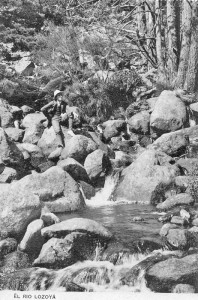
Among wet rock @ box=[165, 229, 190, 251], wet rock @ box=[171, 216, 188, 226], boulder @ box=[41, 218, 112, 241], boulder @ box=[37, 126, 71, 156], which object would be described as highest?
boulder @ box=[41, 218, 112, 241]

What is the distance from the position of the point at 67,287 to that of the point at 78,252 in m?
0.84

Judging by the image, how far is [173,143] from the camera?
11.6 meters

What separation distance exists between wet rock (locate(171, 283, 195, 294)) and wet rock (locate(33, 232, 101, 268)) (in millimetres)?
1604

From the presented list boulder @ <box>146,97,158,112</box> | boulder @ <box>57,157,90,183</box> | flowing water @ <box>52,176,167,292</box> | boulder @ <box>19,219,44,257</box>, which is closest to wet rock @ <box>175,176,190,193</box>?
flowing water @ <box>52,176,167,292</box>

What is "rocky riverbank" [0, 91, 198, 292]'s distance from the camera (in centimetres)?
614

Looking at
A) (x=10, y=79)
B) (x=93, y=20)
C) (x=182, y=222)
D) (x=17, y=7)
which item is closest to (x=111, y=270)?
(x=182, y=222)

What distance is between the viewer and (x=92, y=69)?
55.0 ft

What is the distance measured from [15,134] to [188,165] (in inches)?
212

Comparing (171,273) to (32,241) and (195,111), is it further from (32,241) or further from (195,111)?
(195,111)

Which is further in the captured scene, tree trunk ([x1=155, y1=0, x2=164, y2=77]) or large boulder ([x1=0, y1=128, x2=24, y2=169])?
tree trunk ([x1=155, y1=0, x2=164, y2=77])

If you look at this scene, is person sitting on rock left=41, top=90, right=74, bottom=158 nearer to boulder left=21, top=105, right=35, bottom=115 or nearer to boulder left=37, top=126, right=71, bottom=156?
boulder left=37, top=126, right=71, bottom=156

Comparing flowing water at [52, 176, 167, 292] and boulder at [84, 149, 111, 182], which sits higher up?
flowing water at [52, 176, 167, 292]

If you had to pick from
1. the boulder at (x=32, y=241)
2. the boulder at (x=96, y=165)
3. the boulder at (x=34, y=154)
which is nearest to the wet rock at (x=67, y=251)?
the boulder at (x=32, y=241)

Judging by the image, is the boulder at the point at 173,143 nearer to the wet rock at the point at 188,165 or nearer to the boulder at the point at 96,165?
the wet rock at the point at 188,165
